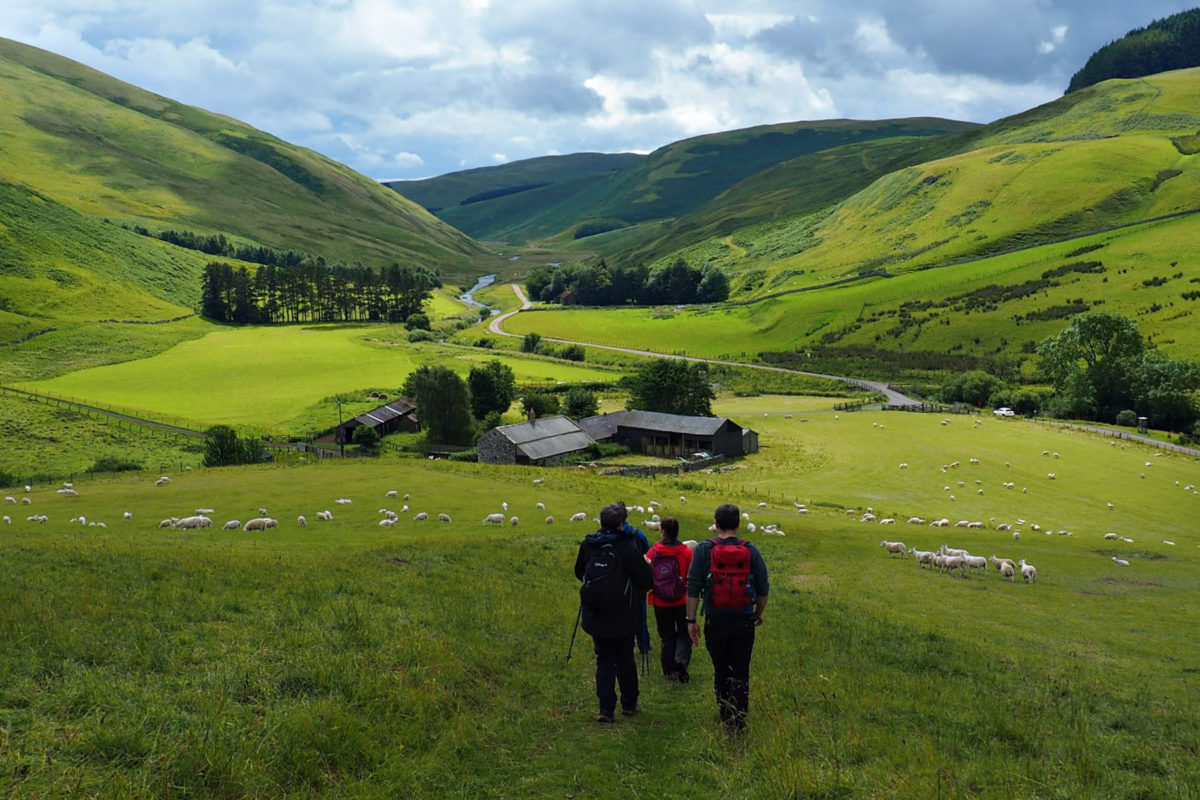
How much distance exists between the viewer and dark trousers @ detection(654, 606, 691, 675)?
1320 cm

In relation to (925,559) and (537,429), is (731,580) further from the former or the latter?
(537,429)

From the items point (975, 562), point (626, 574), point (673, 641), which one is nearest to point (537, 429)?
point (975, 562)

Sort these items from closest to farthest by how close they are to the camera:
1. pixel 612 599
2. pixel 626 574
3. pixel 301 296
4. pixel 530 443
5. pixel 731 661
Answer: pixel 731 661 < pixel 612 599 < pixel 626 574 < pixel 530 443 < pixel 301 296

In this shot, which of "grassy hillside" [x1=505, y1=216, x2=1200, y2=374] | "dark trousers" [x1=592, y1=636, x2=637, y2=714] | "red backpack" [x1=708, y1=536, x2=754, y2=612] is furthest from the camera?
"grassy hillside" [x1=505, y1=216, x2=1200, y2=374]

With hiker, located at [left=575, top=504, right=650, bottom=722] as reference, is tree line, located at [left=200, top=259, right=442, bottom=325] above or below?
above

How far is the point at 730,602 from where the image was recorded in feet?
33.0

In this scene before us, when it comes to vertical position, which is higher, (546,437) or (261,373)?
(261,373)

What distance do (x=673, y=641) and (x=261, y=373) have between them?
117 m

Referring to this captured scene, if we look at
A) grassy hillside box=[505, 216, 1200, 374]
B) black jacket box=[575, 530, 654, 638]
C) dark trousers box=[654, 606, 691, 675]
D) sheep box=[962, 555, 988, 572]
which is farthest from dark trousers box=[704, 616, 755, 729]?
grassy hillside box=[505, 216, 1200, 374]

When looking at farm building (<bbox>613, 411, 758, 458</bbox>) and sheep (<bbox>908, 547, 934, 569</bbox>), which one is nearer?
sheep (<bbox>908, 547, 934, 569</bbox>)

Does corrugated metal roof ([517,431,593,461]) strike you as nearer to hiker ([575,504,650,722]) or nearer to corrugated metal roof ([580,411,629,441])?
corrugated metal roof ([580,411,629,441])

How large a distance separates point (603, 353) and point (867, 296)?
66.5 metres

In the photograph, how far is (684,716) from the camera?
11.5 m

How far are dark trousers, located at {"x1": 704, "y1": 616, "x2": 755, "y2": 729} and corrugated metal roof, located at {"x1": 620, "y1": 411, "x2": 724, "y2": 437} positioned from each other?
221 ft
